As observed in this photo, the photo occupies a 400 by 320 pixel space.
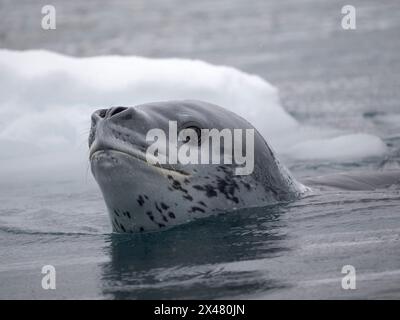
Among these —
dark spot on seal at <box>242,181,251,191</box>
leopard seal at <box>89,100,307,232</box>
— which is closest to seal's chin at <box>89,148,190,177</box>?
leopard seal at <box>89,100,307,232</box>

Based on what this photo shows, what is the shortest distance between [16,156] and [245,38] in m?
6.25

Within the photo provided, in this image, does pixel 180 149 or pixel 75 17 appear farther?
pixel 75 17

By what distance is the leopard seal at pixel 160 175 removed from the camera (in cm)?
457

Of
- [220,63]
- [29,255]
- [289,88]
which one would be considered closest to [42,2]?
[220,63]

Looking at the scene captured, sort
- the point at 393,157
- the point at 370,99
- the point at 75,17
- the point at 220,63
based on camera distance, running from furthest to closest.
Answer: the point at 75,17, the point at 220,63, the point at 370,99, the point at 393,157

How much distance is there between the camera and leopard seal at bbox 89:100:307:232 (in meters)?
4.57

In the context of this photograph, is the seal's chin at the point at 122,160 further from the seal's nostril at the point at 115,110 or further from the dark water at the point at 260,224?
the dark water at the point at 260,224

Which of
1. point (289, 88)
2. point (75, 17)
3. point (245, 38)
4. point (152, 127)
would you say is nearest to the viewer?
point (152, 127)

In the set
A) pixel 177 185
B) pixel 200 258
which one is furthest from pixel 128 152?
pixel 200 258

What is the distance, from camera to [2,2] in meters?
17.8

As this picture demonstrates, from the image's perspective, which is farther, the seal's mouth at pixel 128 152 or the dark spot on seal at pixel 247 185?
the dark spot on seal at pixel 247 185

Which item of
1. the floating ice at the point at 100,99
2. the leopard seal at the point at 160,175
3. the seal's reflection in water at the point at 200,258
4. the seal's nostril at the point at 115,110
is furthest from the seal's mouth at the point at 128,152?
the floating ice at the point at 100,99

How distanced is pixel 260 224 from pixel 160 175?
62 cm
